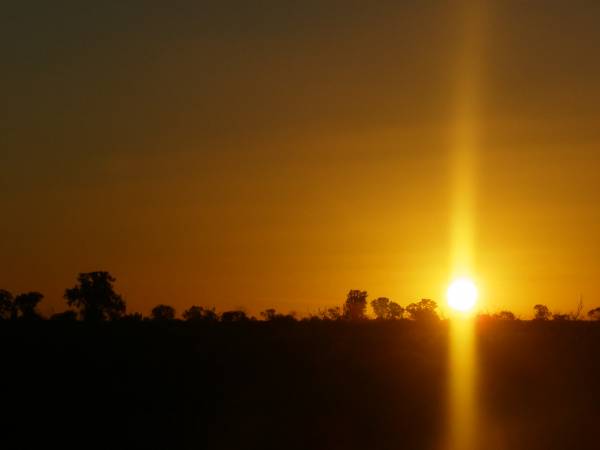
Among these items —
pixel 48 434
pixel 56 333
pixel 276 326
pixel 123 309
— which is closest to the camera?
pixel 48 434

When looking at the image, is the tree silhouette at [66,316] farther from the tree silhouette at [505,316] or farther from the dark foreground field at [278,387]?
the tree silhouette at [505,316]

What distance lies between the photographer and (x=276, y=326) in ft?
79.8

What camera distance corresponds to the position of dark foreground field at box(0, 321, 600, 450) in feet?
65.1

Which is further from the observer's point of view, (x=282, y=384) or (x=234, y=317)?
(x=234, y=317)

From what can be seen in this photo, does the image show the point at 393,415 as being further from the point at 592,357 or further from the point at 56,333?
the point at 56,333

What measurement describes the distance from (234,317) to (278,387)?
17.8 ft

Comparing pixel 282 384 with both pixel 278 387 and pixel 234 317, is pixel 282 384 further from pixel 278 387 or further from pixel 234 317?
pixel 234 317

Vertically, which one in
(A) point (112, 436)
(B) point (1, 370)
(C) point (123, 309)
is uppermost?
(C) point (123, 309)

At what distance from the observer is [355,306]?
28.8 m

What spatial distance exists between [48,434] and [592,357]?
13.2m

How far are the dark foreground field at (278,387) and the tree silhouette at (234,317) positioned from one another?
0.94 metres

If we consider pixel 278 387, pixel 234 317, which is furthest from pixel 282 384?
pixel 234 317

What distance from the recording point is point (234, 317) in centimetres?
2627

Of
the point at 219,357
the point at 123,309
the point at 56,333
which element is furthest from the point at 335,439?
the point at 123,309
